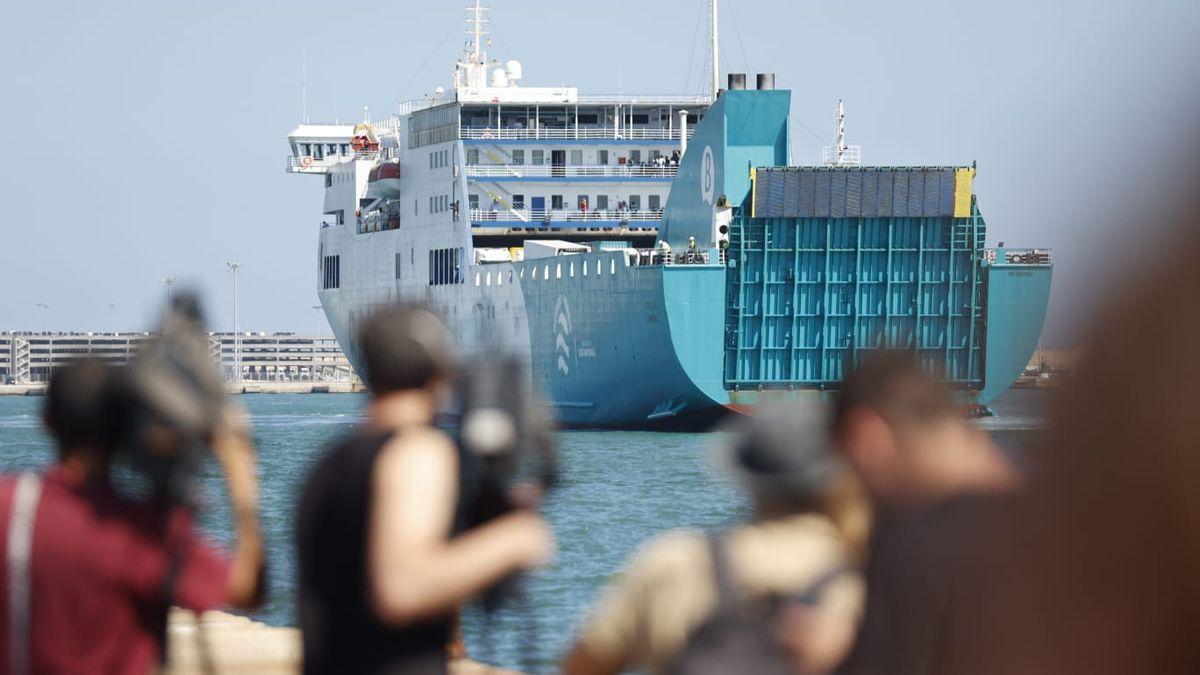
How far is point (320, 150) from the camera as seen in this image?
55.2 metres

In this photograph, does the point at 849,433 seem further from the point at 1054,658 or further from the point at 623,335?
the point at 623,335

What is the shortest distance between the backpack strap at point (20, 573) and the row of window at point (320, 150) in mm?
52841

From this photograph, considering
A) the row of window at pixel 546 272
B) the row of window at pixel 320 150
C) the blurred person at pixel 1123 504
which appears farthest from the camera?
the row of window at pixel 320 150

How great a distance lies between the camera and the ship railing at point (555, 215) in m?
42.3

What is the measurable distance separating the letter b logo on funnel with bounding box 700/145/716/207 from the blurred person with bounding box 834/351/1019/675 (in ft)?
98.1

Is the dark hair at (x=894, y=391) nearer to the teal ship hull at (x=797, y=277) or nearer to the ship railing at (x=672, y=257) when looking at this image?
the teal ship hull at (x=797, y=277)

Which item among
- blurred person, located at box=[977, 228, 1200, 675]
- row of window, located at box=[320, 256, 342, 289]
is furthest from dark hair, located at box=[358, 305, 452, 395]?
row of window, located at box=[320, 256, 342, 289]

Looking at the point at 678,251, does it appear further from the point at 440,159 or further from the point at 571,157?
the point at 440,159

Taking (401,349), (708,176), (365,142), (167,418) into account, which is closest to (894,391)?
(401,349)

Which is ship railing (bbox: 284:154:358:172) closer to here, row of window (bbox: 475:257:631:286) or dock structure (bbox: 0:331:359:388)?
row of window (bbox: 475:257:631:286)

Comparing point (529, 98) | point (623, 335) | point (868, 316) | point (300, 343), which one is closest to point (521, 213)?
point (529, 98)

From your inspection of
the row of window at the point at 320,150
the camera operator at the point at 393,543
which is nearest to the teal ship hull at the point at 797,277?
the row of window at the point at 320,150

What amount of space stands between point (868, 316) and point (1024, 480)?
30149 mm

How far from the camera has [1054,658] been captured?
1260 mm
